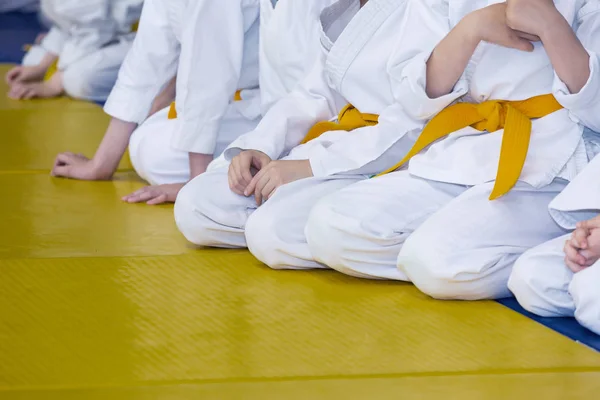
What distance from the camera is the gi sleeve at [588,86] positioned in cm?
180

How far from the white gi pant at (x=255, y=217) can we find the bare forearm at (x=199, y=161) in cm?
31

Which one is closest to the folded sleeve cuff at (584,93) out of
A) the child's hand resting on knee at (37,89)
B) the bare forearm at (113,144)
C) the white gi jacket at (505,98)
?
the white gi jacket at (505,98)

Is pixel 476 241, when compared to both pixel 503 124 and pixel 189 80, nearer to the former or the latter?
pixel 503 124

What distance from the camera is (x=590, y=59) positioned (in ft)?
5.93

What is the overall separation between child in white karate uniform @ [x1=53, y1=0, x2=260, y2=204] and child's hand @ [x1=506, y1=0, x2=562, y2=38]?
39.4 inches

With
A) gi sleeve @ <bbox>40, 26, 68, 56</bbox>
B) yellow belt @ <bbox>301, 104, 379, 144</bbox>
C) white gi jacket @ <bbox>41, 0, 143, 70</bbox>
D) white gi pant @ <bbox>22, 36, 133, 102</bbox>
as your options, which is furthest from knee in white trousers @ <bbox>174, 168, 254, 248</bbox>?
gi sleeve @ <bbox>40, 26, 68, 56</bbox>

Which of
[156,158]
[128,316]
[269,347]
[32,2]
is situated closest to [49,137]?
[156,158]

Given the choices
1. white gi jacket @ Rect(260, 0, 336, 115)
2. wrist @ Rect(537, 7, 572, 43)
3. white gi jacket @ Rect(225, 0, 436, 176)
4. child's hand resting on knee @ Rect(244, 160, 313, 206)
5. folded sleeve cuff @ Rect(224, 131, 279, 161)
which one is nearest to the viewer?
wrist @ Rect(537, 7, 572, 43)

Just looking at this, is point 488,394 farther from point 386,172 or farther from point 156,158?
point 156,158

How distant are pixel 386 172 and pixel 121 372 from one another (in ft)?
2.58

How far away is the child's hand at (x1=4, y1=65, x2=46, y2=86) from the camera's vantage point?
14.6 ft

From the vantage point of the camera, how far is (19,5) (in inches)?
264

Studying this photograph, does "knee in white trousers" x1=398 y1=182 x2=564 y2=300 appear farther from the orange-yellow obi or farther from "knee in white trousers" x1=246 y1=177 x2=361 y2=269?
"knee in white trousers" x1=246 y1=177 x2=361 y2=269

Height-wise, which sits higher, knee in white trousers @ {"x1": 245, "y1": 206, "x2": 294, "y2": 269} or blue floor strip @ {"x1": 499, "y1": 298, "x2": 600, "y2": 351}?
knee in white trousers @ {"x1": 245, "y1": 206, "x2": 294, "y2": 269}
